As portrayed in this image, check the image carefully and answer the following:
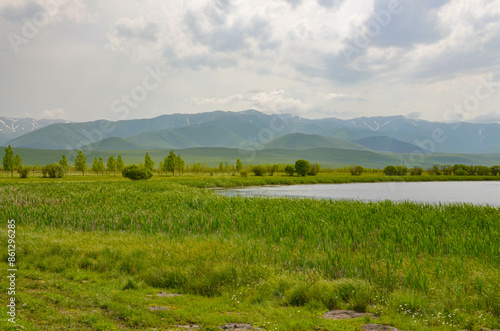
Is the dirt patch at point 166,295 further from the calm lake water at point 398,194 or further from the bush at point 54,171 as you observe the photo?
the bush at point 54,171

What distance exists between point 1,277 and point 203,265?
23.0ft

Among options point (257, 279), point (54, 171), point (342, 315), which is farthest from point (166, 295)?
point (54, 171)

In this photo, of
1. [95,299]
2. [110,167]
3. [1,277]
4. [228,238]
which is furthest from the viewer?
[110,167]

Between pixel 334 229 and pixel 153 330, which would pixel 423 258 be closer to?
pixel 334 229

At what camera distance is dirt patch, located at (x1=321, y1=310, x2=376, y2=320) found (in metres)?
9.55

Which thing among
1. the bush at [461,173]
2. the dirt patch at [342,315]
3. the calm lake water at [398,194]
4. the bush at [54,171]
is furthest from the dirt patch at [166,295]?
the bush at [461,173]

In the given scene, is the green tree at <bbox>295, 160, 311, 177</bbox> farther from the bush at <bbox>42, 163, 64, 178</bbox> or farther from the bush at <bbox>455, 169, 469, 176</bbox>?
the bush at <bbox>42, 163, 64, 178</bbox>

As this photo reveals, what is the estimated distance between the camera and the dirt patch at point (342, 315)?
31.3 ft

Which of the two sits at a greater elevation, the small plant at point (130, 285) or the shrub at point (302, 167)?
the shrub at point (302, 167)

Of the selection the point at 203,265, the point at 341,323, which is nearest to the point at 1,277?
the point at 203,265

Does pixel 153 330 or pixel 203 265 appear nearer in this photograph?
pixel 153 330

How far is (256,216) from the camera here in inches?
943

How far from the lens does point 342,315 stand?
976cm

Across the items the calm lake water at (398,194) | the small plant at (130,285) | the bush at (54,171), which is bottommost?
the calm lake water at (398,194)
